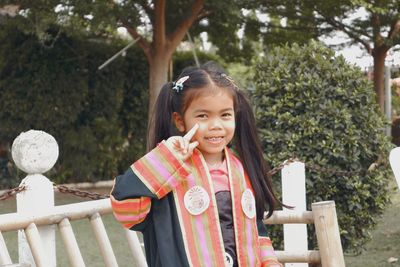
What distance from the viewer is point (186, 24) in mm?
10875

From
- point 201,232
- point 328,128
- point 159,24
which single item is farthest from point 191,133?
point 159,24

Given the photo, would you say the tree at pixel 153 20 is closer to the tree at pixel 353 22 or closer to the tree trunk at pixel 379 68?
the tree at pixel 353 22

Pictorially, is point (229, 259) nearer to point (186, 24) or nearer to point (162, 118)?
point (162, 118)

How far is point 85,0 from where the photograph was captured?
932cm

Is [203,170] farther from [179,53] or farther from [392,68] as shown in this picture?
[392,68]

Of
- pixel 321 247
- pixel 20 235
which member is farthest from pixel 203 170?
pixel 20 235

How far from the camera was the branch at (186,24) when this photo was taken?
10672 millimetres

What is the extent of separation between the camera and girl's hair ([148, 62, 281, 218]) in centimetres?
239

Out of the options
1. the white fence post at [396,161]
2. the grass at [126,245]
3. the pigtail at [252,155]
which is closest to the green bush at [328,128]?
the grass at [126,245]

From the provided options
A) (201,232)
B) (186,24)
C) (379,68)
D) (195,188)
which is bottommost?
(201,232)

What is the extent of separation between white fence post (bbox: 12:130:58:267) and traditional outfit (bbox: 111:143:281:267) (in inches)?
19.9

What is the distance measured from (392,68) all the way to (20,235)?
14.3 metres

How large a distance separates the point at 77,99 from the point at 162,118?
941 cm

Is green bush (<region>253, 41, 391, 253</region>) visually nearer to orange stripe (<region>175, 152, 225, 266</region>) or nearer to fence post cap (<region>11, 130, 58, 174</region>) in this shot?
fence post cap (<region>11, 130, 58, 174</region>)
